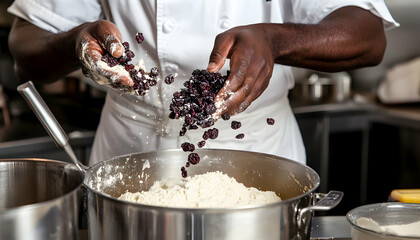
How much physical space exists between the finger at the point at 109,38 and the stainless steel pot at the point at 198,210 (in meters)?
0.21

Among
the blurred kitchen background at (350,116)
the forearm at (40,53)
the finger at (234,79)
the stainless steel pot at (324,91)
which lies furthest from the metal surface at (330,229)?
the stainless steel pot at (324,91)

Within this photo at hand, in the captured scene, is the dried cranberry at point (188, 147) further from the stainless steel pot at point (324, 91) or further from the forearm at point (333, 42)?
the stainless steel pot at point (324, 91)

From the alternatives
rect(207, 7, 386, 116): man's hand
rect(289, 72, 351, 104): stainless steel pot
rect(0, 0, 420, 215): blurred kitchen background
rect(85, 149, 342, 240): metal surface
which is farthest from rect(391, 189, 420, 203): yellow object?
rect(289, 72, 351, 104): stainless steel pot

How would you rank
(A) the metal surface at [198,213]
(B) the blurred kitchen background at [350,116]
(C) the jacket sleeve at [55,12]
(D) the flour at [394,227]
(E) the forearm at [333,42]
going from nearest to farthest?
1. (A) the metal surface at [198,213]
2. (D) the flour at [394,227]
3. (E) the forearm at [333,42]
4. (C) the jacket sleeve at [55,12]
5. (B) the blurred kitchen background at [350,116]

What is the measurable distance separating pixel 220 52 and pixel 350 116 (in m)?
2.32

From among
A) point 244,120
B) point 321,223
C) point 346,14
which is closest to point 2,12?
point 244,120

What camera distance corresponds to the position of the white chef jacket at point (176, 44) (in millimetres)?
1592

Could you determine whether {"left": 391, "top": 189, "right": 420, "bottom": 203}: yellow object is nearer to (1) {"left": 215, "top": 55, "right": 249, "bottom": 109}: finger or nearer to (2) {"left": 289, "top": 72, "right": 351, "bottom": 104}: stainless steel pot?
(1) {"left": 215, "top": 55, "right": 249, "bottom": 109}: finger

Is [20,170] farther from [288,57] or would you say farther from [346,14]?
[346,14]

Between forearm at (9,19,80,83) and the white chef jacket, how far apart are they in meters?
0.06

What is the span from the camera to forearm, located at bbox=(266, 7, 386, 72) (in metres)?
1.34

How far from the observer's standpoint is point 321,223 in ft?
4.21

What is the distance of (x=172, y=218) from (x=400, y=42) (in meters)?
3.10

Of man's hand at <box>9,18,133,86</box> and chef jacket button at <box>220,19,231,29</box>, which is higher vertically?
chef jacket button at <box>220,19,231,29</box>
